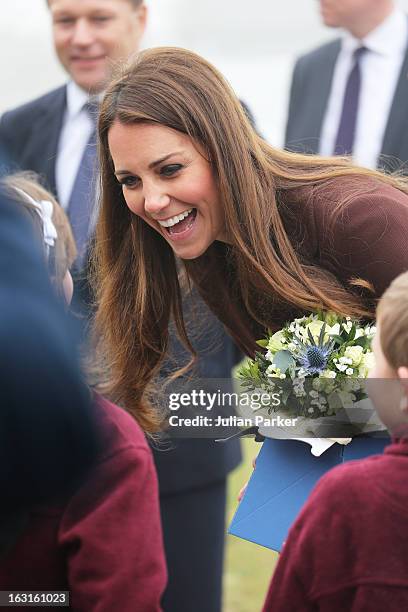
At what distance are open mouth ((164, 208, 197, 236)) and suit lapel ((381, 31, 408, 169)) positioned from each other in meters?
1.68

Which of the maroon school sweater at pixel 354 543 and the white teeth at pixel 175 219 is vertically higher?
the white teeth at pixel 175 219

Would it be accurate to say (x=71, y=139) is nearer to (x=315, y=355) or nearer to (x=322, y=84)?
(x=322, y=84)

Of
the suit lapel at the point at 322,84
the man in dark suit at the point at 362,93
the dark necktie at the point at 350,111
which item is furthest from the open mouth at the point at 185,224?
the suit lapel at the point at 322,84

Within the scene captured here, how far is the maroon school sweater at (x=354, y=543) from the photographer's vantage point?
2021mm

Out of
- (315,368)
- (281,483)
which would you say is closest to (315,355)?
(315,368)

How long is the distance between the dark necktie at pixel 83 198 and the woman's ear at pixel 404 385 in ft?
6.82

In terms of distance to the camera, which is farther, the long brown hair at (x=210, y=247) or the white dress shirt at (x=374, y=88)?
the white dress shirt at (x=374, y=88)

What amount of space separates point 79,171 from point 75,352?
280 cm

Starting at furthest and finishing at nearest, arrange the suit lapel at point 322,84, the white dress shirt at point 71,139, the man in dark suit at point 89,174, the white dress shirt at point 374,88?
the suit lapel at point 322,84, the white dress shirt at point 374,88, the white dress shirt at point 71,139, the man in dark suit at point 89,174

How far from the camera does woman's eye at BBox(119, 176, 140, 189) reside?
2.98 metres

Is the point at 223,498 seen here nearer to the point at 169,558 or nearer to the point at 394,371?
the point at 169,558

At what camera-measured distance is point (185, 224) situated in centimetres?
304

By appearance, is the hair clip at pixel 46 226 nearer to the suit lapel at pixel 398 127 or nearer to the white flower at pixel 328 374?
the white flower at pixel 328 374

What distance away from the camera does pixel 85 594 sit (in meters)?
2.14
